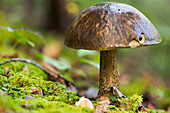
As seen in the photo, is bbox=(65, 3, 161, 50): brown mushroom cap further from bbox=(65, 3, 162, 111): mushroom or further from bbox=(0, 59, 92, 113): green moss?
bbox=(0, 59, 92, 113): green moss

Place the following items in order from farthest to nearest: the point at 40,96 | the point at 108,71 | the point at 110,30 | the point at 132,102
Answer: the point at 108,71, the point at 40,96, the point at 132,102, the point at 110,30

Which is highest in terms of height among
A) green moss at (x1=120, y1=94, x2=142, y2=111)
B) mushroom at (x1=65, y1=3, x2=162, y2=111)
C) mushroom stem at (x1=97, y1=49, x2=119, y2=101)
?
mushroom at (x1=65, y1=3, x2=162, y2=111)

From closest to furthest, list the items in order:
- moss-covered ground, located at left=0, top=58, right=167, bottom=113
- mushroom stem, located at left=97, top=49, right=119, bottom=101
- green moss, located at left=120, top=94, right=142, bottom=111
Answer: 1. moss-covered ground, located at left=0, top=58, right=167, bottom=113
2. green moss, located at left=120, top=94, right=142, bottom=111
3. mushroom stem, located at left=97, top=49, right=119, bottom=101

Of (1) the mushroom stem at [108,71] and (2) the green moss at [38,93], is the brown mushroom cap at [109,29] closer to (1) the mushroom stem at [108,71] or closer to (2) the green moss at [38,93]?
(1) the mushroom stem at [108,71]

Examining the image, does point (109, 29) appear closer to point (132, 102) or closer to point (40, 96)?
point (132, 102)

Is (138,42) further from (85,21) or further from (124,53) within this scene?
(124,53)

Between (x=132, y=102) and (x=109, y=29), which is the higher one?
(x=109, y=29)

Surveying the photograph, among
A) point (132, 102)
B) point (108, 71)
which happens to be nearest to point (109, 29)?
point (108, 71)

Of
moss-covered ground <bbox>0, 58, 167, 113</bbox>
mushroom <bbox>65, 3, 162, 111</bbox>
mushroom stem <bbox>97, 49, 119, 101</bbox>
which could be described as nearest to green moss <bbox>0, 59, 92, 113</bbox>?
moss-covered ground <bbox>0, 58, 167, 113</bbox>
